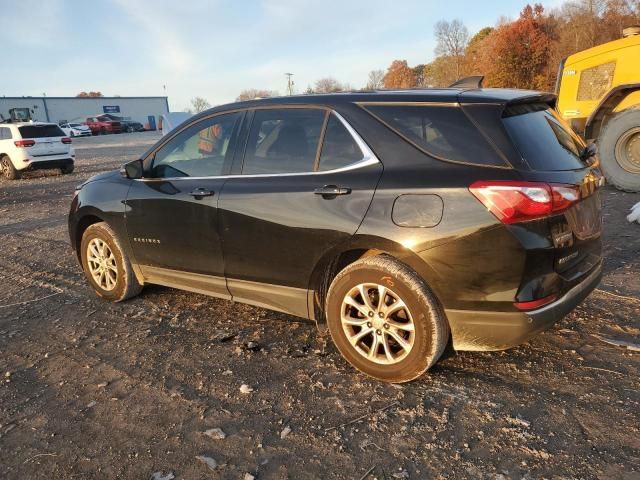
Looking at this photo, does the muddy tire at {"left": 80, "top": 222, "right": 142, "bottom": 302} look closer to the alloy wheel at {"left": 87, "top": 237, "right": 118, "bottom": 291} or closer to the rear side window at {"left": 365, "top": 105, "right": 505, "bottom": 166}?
the alloy wheel at {"left": 87, "top": 237, "right": 118, "bottom": 291}

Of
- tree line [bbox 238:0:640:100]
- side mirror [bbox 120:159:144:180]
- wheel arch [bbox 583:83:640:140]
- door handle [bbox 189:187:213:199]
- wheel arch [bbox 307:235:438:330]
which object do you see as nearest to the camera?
wheel arch [bbox 307:235:438:330]

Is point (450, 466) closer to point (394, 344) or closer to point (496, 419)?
point (496, 419)

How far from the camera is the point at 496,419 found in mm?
2680

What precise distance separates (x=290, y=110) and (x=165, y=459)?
2356mm

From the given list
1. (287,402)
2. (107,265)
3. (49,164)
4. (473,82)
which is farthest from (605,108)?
(49,164)

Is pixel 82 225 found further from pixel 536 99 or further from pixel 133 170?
pixel 536 99

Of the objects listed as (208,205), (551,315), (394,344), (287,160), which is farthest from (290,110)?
(551,315)

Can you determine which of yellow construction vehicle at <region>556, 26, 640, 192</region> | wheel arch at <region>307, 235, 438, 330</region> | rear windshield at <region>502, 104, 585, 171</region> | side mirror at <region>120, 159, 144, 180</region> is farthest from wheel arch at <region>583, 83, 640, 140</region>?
side mirror at <region>120, 159, 144, 180</region>

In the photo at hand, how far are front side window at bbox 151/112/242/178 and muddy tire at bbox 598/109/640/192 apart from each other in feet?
21.6

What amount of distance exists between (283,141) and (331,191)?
0.65 metres

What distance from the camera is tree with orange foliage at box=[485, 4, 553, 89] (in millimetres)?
41562

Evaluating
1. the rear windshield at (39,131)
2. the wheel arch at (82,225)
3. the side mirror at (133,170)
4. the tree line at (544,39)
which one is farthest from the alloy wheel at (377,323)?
the tree line at (544,39)

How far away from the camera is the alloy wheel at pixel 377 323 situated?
297 centimetres

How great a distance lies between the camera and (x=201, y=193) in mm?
3750
